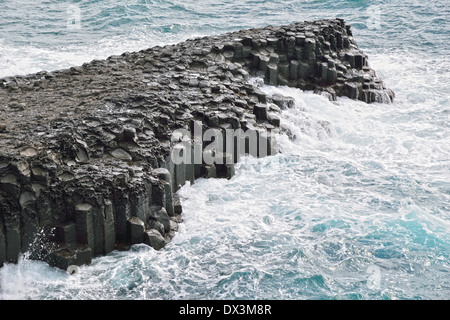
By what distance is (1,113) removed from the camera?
1193 centimetres

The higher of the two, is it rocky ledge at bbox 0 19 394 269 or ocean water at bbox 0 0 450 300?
rocky ledge at bbox 0 19 394 269

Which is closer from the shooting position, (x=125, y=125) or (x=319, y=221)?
(x=319, y=221)

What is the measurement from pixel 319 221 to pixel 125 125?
3.84 m

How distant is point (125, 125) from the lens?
11.8 m

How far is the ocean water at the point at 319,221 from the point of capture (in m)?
9.45

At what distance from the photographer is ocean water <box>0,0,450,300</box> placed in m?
9.45

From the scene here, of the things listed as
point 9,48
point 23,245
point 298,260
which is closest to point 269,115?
point 298,260

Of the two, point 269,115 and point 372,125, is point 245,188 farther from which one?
point 372,125

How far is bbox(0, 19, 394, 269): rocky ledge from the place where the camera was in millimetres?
9820

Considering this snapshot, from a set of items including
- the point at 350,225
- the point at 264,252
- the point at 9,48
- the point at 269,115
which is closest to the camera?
the point at 264,252

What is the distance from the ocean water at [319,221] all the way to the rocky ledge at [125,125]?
1.25 ft

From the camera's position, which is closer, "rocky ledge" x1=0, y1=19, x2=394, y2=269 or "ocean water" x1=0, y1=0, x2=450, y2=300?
"ocean water" x1=0, y1=0, x2=450, y2=300

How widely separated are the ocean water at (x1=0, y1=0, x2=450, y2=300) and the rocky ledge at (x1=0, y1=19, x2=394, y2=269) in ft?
1.25

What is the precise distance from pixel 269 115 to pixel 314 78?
386 centimetres
